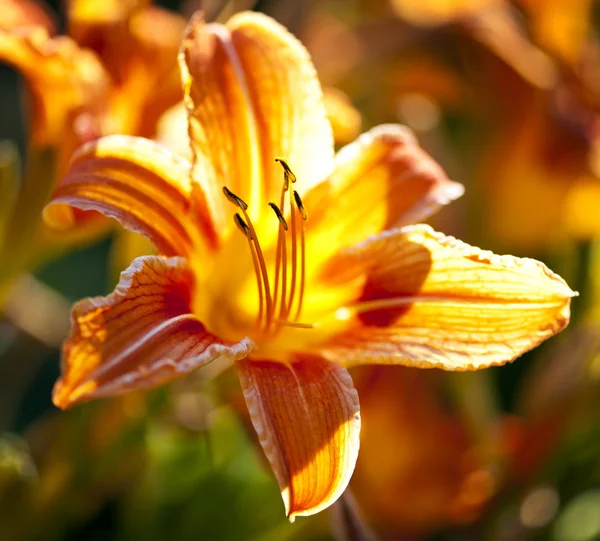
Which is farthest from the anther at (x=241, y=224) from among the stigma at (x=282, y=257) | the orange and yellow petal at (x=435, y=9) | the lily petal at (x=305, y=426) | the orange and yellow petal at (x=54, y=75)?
the orange and yellow petal at (x=435, y=9)

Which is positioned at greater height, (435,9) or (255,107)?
(255,107)

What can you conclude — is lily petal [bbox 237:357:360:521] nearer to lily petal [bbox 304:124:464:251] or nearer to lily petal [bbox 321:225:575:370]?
lily petal [bbox 321:225:575:370]

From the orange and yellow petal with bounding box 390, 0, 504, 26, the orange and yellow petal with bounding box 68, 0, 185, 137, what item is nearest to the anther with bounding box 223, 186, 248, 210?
the orange and yellow petal with bounding box 68, 0, 185, 137

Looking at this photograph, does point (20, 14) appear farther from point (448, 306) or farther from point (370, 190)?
point (448, 306)

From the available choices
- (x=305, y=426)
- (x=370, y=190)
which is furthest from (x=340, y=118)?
(x=305, y=426)

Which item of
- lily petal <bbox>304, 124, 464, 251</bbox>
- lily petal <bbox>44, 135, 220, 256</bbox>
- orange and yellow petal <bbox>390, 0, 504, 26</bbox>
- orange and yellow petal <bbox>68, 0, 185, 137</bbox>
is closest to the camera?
lily petal <bbox>44, 135, 220, 256</bbox>

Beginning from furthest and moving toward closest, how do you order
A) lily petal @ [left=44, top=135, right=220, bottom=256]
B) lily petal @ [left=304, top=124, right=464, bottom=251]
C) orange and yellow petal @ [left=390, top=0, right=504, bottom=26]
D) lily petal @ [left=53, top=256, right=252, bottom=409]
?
1. orange and yellow petal @ [left=390, top=0, right=504, bottom=26]
2. lily petal @ [left=304, top=124, right=464, bottom=251]
3. lily petal @ [left=44, top=135, right=220, bottom=256]
4. lily petal @ [left=53, top=256, right=252, bottom=409]

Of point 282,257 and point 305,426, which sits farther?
point 282,257
